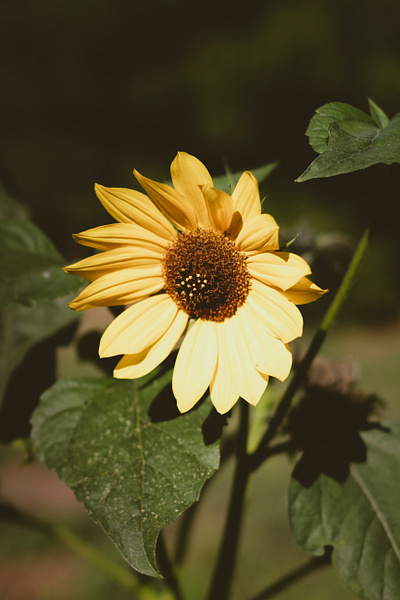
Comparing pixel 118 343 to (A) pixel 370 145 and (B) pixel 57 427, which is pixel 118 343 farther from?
(A) pixel 370 145

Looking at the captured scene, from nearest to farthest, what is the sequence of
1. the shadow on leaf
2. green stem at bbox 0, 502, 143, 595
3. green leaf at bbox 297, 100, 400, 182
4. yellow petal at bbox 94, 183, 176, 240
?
green leaf at bbox 297, 100, 400, 182
yellow petal at bbox 94, 183, 176, 240
the shadow on leaf
green stem at bbox 0, 502, 143, 595

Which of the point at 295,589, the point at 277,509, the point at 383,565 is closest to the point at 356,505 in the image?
the point at 383,565

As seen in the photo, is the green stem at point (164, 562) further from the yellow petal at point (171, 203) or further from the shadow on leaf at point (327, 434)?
the yellow petal at point (171, 203)

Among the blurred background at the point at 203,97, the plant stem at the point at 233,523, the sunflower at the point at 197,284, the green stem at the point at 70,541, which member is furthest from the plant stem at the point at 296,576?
the blurred background at the point at 203,97

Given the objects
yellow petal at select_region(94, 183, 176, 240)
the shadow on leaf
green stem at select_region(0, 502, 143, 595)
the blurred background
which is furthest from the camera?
the blurred background

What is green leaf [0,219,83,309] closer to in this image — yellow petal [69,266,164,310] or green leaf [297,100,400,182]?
yellow petal [69,266,164,310]

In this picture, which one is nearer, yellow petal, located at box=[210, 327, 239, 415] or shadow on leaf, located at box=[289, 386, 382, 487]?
yellow petal, located at box=[210, 327, 239, 415]

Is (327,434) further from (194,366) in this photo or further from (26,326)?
(26,326)

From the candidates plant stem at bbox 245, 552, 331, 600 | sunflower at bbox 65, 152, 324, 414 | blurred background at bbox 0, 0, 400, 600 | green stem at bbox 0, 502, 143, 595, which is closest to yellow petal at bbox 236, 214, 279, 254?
sunflower at bbox 65, 152, 324, 414
